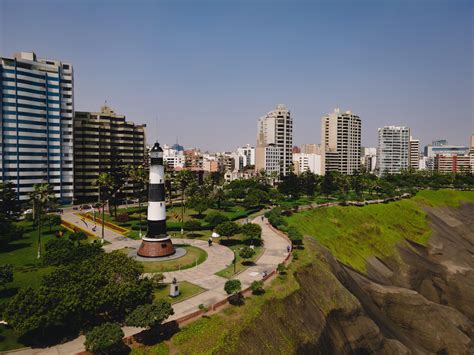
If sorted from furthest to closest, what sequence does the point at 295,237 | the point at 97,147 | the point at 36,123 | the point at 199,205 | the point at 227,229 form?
the point at 97,147 < the point at 36,123 < the point at 199,205 < the point at 227,229 < the point at 295,237

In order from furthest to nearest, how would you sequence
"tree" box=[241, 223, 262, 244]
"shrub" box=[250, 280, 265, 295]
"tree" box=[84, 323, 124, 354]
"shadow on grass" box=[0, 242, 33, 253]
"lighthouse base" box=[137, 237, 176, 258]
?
1. "tree" box=[241, 223, 262, 244]
2. "shadow on grass" box=[0, 242, 33, 253]
3. "lighthouse base" box=[137, 237, 176, 258]
4. "shrub" box=[250, 280, 265, 295]
5. "tree" box=[84, 323, 124, 354]

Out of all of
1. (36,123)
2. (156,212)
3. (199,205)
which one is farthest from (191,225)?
(36,123)

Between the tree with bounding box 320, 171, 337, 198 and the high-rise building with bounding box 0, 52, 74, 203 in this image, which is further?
the tree with bounding box 320, 171, 337, 198

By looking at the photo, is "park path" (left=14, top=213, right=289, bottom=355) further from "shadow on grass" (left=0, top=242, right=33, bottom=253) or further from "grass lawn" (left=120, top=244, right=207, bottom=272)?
"shadow on grass" (left=0, top=242, right=33, bottom=253)

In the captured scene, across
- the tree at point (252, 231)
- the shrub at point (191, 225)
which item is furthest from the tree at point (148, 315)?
the shrub at point (191, 225)

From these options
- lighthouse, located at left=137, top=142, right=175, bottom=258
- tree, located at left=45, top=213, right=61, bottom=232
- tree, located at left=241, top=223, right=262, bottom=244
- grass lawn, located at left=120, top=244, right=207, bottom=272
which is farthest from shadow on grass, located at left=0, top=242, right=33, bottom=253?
tree, located at left=241, top=223, right=262, bottom=244

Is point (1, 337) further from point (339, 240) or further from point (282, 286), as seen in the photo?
point (339, 240)

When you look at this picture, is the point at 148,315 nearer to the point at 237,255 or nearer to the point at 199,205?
the point at 237,255
